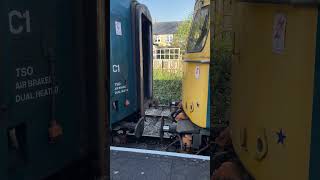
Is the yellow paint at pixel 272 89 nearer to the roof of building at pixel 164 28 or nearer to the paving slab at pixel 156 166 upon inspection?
the paving slab at pixel 156 166

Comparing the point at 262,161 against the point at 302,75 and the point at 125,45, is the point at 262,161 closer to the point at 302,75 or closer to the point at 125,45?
the point at 302,75

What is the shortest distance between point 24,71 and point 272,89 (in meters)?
1.11

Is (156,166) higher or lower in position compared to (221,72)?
lower

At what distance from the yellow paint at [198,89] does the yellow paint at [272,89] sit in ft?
11.2

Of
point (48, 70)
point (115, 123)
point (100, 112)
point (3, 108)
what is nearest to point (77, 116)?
point (100, 112)

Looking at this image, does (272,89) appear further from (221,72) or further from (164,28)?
(164,28)

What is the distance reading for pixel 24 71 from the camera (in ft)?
6.29

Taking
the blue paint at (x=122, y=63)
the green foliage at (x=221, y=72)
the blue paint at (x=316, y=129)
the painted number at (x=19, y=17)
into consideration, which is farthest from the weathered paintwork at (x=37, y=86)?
the blue paint at (x=122, y=63)

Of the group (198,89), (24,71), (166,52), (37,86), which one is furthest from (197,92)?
(166,52)

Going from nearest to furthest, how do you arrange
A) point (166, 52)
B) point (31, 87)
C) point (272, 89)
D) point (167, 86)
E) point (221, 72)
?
point (272, 89)
point (31, 87)
point (221, 72)
point (167, 86)
point (166, 52)

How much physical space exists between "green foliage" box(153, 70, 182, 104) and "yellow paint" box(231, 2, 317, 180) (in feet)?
32.4

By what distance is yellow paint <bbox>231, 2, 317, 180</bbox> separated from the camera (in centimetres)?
110

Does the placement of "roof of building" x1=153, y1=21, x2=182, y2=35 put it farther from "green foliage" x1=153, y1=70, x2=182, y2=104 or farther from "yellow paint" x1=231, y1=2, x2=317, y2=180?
"yellow paint" x1=231, y1=2, x2=317, y2=180

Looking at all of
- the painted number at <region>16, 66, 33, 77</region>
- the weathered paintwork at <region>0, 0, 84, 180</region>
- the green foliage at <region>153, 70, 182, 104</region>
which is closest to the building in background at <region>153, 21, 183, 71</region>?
the green foliage at <region>153, 70, 182, 104</region>
